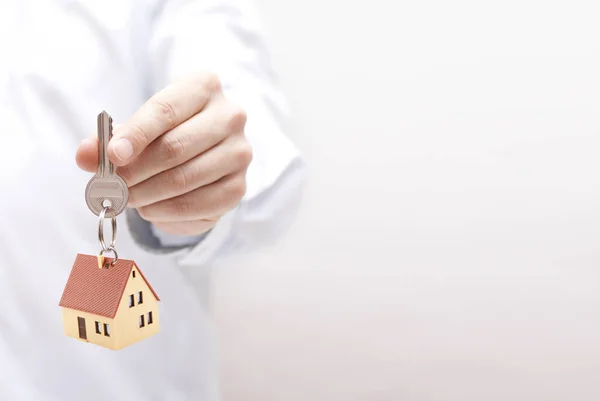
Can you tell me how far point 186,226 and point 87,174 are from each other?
7.9 inches

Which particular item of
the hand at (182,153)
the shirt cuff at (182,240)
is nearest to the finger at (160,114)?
the hand at (182,153)

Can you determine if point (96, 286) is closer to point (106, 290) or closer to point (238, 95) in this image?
point (106, 290)

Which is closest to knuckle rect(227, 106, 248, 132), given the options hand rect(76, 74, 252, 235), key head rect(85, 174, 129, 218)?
hand rect(76, 74, 252, 235)

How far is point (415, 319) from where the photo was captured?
0.99 m

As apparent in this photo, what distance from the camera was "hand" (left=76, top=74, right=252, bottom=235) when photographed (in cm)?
34

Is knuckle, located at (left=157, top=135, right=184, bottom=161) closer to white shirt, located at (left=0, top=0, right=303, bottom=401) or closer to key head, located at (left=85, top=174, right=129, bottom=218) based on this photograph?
key head, located at (left=85, top=174, right=129, bottom=218)

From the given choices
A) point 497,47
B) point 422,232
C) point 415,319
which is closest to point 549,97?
point 497,47

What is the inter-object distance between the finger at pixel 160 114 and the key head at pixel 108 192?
0.05ft

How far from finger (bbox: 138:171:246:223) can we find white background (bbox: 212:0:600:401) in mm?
564

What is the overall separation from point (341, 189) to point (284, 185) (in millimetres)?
432

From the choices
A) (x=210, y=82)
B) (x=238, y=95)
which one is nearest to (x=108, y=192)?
(x=210, y=82)

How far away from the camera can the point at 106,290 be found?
34 centimetres

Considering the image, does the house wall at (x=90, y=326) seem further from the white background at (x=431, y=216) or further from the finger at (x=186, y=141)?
Answer: the white background at (x=431, y=216)

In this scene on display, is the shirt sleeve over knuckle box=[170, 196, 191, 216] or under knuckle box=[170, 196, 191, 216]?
over
